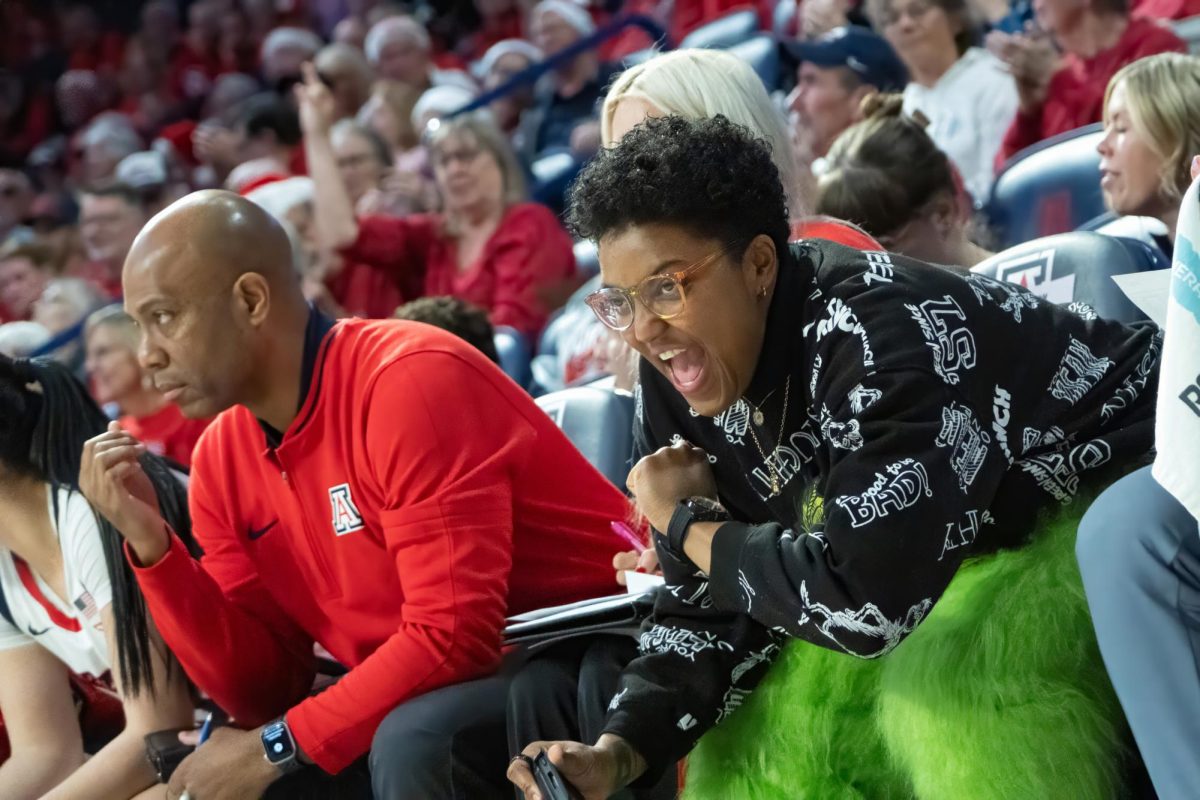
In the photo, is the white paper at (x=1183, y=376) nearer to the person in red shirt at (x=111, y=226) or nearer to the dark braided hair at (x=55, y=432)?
the dark braided hair at (x=55, y=432)

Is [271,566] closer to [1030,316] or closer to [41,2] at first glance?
[1030,316]

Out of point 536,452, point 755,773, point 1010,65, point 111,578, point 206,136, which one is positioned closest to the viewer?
point 755,773

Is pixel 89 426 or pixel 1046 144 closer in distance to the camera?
pixel 89 426

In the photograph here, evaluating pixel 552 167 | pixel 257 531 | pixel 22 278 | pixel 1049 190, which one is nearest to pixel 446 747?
pixel 257 531

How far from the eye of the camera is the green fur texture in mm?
1761

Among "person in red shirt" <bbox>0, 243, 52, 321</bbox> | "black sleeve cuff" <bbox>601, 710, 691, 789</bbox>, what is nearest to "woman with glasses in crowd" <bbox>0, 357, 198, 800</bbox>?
"black sleeve cuff" <bbox>601, 710, 691, 789</bbox>

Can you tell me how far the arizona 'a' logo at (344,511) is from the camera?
8.23ft

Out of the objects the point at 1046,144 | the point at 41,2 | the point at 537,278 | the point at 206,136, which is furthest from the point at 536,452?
the point at 41,2

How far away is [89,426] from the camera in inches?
116

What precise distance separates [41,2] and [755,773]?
1163cm

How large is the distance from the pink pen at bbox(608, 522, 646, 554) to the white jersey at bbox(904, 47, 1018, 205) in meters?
2.58

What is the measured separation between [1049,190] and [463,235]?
7.07ft

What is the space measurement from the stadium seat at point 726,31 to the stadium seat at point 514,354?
2536mm

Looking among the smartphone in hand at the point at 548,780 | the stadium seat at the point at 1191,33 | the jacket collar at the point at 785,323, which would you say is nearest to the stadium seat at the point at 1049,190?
the stadium seat at the point at 1191,33
